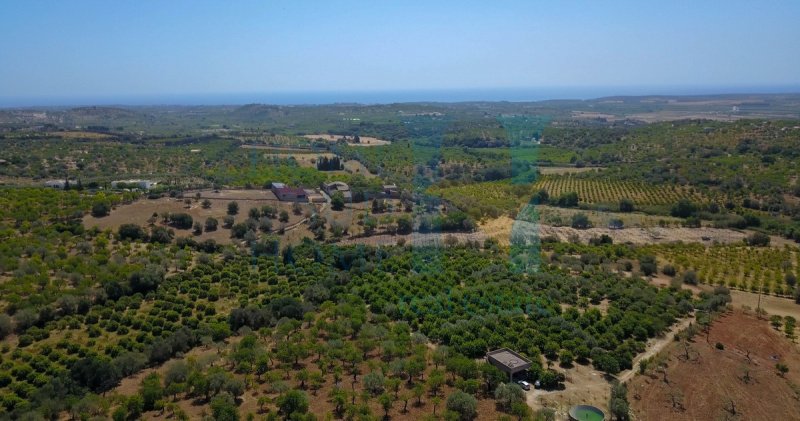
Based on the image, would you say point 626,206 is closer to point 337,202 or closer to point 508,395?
point 337,202

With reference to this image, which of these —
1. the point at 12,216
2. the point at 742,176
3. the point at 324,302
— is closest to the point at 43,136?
the point at 12,216

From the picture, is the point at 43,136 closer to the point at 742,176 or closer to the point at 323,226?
the point at 323,226

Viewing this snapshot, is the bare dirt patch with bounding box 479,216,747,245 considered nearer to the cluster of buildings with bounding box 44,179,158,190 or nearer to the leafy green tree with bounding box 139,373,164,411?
the leafy green tree with bounding box 139,373,164,411

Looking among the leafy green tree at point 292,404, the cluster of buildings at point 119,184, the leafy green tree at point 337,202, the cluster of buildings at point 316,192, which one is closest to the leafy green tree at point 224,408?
the leafy green tree at point 292,404

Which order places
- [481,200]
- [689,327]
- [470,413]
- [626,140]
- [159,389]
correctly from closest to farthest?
[470,413]
[159,389]
[689,327]
[481,200]
[626,140]

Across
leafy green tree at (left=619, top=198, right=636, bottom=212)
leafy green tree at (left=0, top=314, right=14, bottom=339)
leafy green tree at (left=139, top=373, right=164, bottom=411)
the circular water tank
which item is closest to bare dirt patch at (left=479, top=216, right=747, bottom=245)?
leafy green tree at (left=619, top=198, right=636, bottom=212)
